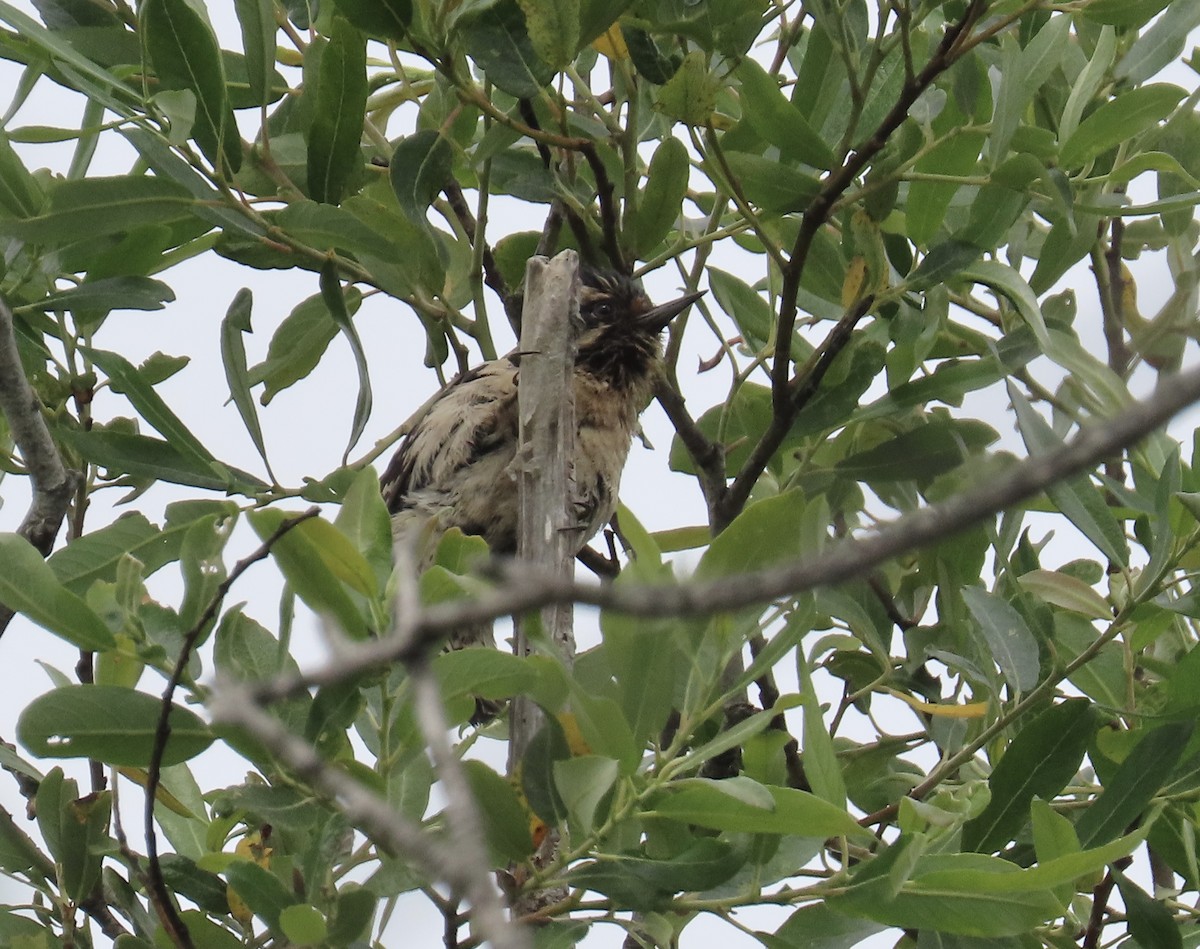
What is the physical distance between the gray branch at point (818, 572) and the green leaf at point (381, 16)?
1634 mm

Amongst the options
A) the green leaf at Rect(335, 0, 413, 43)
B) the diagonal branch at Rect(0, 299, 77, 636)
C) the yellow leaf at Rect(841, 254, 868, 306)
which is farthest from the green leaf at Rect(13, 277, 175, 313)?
the yellow leaf at Rect(841, 254, 868, 306)

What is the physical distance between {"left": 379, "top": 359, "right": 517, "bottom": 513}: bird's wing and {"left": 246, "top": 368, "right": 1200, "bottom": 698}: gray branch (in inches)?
103

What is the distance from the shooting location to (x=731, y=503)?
8.21 feet

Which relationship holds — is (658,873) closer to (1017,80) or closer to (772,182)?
(772,182)

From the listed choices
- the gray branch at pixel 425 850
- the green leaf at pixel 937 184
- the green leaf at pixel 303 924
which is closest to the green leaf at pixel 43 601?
the green leaf at pixel 303 924

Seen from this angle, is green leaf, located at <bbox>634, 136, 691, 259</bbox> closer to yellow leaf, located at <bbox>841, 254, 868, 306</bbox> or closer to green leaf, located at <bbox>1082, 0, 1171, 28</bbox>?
yellow leaf, located at <bbox>841, 254, 868, 306</bbox>

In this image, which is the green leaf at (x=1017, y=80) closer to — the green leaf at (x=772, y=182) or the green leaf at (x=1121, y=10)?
the green leaf at (x=1121, y=10)

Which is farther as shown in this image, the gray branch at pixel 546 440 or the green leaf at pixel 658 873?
the gray branch at pixel 546 440

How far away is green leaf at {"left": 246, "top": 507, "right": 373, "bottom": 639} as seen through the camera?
159cm

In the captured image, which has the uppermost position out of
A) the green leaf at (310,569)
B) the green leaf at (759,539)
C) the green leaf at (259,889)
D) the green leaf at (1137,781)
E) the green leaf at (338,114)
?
the green leaf at (338,114)

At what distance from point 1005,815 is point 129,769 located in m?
1.22

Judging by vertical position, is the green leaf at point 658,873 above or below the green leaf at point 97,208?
below

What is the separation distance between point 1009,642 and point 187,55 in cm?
146

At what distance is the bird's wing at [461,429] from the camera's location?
3.40 metres
